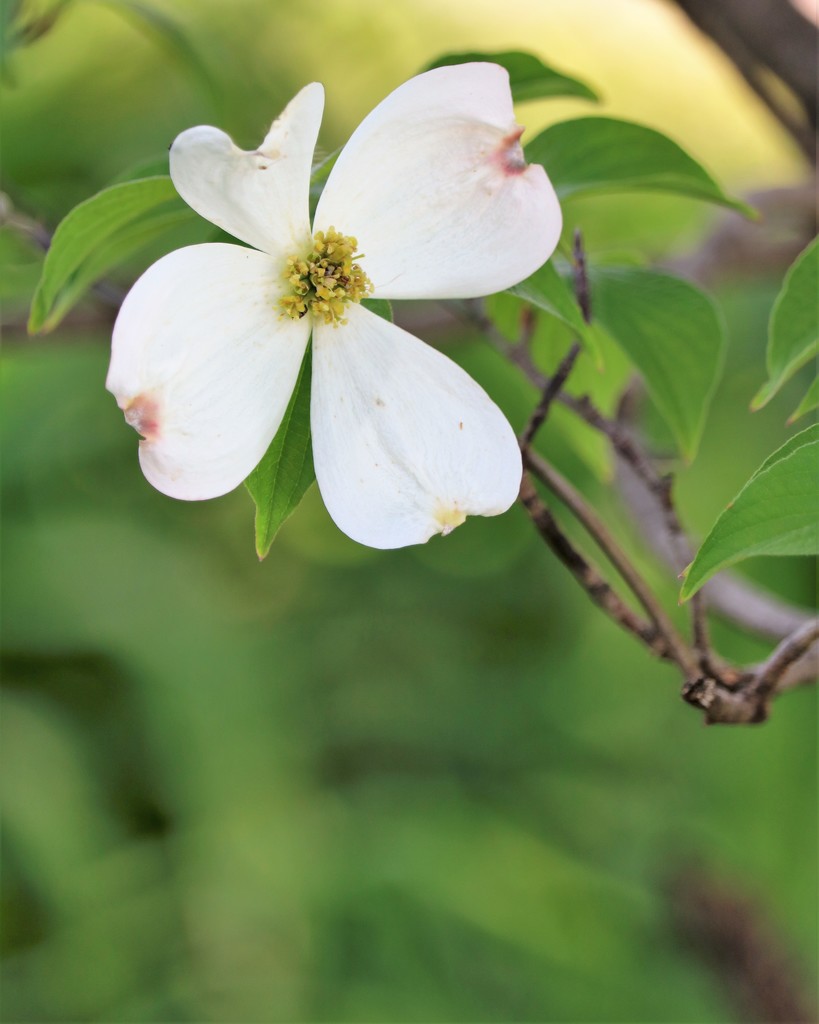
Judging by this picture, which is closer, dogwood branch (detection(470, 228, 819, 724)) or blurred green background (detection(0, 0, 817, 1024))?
dogwood branch (detection(470, 228, 819, 724))

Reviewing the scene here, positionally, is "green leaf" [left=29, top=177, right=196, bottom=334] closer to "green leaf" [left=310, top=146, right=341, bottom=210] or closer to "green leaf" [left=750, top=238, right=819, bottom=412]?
"green leaf" [left=310, top=146, right=341, bottom=210]

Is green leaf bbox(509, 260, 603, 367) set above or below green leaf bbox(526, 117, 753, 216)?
below

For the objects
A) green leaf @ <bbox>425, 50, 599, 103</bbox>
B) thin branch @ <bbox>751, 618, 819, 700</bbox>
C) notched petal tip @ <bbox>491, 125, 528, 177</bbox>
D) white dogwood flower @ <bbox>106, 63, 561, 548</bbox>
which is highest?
notched petal tip @ <bbox>491, 125, 528, 177</bbox>

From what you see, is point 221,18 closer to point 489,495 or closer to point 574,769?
point 574,769

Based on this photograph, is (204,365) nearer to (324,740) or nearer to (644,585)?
(644,585)

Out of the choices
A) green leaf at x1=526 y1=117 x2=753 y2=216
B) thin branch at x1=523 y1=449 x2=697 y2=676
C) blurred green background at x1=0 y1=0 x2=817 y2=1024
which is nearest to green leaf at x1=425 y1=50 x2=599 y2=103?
Result: green leaf at x1=526 y1=117 x2=753 y2=216

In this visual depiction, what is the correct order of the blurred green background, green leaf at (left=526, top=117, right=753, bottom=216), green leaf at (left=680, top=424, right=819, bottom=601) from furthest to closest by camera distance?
the blurred green background → green leaf at (left=526, top=117, right=753, bottom=216) → green leaf at (left=680, top=424, right=819, bottom=601)

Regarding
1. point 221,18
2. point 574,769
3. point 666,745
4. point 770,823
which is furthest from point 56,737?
point 221,18

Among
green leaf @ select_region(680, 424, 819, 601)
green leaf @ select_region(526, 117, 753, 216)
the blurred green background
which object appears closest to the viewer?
green leaf @ select_region(680, 424, 819, 601)
